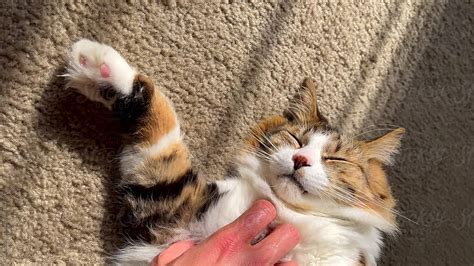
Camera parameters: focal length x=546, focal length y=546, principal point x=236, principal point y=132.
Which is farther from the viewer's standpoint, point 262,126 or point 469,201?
point 469,201

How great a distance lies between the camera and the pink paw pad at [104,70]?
3.89ft

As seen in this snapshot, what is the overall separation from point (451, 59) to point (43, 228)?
4.37ft

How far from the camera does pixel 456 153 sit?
5.93 ft

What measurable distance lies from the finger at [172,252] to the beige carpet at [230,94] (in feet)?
0.68

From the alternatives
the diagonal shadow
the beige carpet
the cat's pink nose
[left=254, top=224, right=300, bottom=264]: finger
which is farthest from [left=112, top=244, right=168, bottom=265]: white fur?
the diagonal shadow

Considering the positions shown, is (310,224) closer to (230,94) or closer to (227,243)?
(227,243)

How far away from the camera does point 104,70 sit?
1.19 metres

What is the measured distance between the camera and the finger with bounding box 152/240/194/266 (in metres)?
1.18

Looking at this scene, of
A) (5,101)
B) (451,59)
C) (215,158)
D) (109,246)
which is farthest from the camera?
(451,59)

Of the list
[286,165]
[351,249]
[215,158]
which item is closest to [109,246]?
[215,158]

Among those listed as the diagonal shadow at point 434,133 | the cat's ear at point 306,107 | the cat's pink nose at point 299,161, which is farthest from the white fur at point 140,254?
the diagonal shadow at point 434,133

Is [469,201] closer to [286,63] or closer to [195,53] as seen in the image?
[286,63]

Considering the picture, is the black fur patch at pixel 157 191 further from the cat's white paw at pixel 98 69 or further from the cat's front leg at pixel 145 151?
the cat's white paw at pixel 98 69

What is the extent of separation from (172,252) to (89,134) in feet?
1.15
